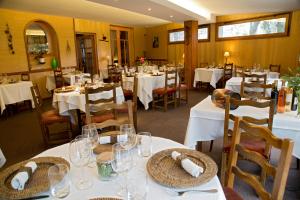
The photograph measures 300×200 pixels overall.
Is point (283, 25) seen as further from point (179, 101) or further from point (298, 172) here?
point (298, 172)

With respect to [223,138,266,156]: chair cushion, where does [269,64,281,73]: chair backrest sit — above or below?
above

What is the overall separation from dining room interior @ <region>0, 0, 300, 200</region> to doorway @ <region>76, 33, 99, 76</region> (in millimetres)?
42

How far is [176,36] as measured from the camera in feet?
32.4

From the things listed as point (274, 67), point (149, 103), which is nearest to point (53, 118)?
point (149, 103)

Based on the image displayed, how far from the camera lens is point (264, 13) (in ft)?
22.6

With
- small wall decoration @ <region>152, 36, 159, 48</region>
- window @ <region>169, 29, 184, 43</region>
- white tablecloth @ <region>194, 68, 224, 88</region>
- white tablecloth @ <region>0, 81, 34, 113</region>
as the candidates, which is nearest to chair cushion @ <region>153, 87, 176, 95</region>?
white tablecloth @ <region>194, 68, 224, 88</region>

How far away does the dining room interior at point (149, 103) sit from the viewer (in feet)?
3.61

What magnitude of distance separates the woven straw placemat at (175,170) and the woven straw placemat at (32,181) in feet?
1.68

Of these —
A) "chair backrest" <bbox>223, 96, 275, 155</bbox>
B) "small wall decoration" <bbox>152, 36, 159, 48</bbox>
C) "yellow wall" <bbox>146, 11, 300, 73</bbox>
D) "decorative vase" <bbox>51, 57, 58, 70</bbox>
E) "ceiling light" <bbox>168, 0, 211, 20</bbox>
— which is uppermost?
"ceiling light" <bbox>168, 0, 211, 20</bbox>

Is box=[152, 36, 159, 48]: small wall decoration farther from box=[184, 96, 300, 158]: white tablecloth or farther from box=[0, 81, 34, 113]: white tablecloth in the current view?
box=[184, 96, 300, 158]: white tablecloth

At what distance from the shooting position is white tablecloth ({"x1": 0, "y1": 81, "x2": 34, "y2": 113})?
4867 millimetres

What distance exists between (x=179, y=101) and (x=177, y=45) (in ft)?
16.1

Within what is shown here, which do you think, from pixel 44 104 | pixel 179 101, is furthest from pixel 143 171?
pixel 44 104

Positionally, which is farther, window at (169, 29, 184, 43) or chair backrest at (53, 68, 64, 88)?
window at (169, 29, 184, 43)
